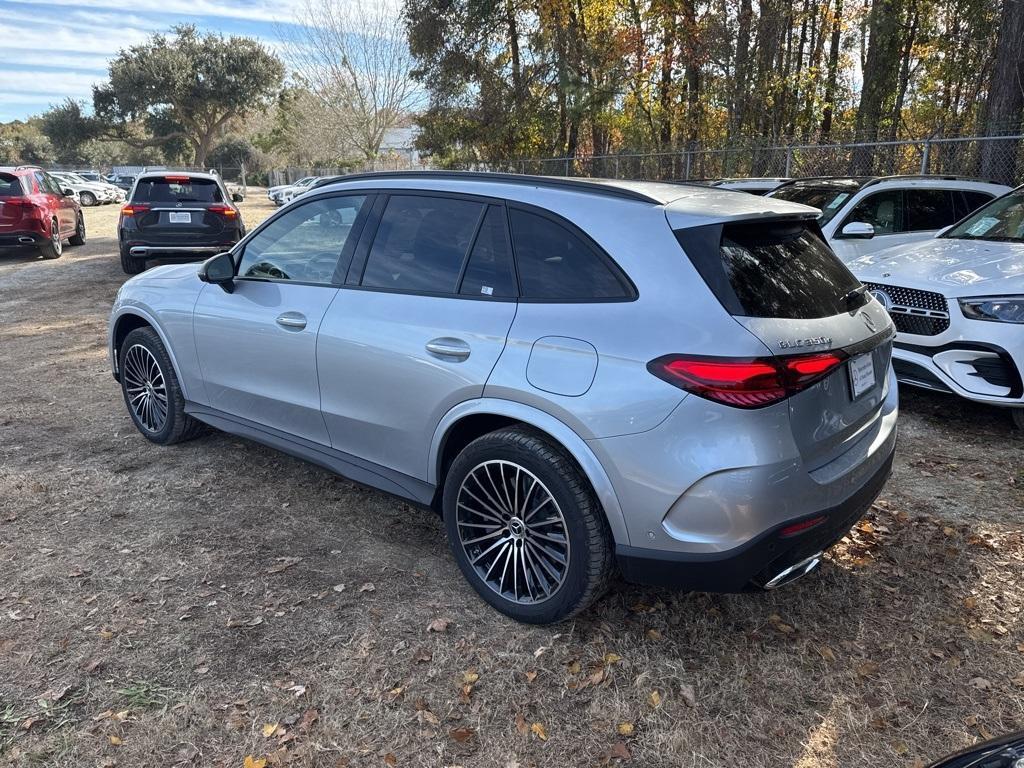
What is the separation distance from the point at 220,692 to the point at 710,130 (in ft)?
60.4

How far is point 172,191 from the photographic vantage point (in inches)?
452

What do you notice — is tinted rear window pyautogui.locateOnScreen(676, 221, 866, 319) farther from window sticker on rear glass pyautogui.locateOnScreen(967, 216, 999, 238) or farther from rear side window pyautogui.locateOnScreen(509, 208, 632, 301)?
window sticker on rear glass pyautogui.locateOnScreen(967, 216, 999, 238)

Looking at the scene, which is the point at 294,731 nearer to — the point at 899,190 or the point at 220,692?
the point at 220,692

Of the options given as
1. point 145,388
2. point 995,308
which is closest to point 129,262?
point 145,388

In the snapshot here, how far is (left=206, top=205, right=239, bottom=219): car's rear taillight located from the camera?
11.5 metres

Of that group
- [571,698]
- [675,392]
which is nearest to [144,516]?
[571,698]

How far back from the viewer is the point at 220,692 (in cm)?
275

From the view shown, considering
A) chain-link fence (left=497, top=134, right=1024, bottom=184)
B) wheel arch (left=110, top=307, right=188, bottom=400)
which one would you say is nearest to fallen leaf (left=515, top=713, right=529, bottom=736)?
wheel arch (left=110, top=307, right=188, bottom=400)

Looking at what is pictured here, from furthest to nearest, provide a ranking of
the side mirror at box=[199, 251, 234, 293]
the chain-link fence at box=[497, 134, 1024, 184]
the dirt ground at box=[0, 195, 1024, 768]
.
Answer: the chain-link fence at box=[497, 134, 1024, 184] → the side mirror at box=[199, 251, 234, 293] → the dirt ground at box=[0, 195, 1024, 768]

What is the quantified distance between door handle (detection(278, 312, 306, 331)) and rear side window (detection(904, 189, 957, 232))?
21.8ft

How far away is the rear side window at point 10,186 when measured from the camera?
12.6 meters

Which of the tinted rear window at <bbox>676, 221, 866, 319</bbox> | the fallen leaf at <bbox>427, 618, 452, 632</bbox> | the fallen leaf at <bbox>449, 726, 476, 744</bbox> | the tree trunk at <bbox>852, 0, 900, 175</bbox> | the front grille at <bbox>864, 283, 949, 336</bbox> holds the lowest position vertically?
the fallen leaf at <bbox>449, 726, 476, 744</bbox>

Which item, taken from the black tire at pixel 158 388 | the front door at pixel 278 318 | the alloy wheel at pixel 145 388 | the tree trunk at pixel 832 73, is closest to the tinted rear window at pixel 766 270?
the front door at pixel 278 318

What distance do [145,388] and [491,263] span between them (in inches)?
119
